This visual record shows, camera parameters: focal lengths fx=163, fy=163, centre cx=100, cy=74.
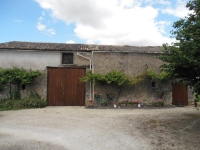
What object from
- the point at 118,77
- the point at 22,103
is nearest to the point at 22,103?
the point at 22,103

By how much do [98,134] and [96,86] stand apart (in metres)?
7.00

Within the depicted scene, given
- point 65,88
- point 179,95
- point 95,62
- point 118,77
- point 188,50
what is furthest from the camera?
point 179,95

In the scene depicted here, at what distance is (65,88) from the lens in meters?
12.3

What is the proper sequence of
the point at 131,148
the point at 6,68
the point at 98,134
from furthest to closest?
the point at 6,68
the point at 98,134
the point at 131,148

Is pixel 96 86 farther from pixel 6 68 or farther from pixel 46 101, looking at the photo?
pixel 6 68

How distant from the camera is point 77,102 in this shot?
40.4 feet

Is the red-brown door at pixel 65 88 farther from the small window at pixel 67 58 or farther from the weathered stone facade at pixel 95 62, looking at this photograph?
the small window at pixel 67 58

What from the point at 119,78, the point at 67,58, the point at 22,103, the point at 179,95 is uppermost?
the point at 67,58

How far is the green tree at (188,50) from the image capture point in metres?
4.98

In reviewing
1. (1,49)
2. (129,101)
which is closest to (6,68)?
(1,49)

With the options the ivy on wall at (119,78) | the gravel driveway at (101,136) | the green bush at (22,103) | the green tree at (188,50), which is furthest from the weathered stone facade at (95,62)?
the green tree at (188,50)

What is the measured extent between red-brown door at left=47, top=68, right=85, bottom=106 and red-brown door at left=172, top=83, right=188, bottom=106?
7.21 m

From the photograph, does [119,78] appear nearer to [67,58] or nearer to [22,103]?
[67,58]

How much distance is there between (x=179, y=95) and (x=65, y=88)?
9.02 m
